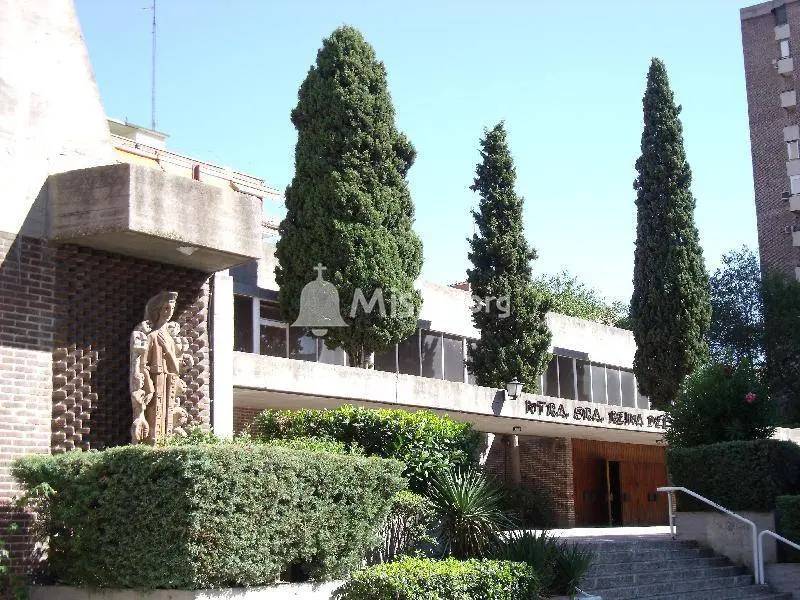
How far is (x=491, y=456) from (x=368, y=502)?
21092 millimetres

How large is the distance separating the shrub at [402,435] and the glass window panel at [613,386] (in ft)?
75.6

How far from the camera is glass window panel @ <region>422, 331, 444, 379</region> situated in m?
30.8

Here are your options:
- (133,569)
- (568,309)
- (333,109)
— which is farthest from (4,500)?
(568,309)

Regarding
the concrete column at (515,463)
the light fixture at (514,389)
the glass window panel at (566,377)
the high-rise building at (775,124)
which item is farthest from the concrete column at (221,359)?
the high-rise building at (775,124)

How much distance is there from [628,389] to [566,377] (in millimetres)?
4039

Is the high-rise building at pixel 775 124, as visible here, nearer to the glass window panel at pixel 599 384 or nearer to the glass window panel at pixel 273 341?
the glass window panel at pixel 599 384

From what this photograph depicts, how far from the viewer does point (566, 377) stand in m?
36.2

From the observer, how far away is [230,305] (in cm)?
1344

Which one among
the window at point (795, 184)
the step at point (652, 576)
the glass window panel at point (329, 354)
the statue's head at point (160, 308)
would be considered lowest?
the step at point (652, 576)

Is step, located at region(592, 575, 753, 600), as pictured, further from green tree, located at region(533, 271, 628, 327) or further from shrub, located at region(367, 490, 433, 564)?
green tree, located at region(533, 271, 628, 327)

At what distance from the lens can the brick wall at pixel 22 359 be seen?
10633 mm

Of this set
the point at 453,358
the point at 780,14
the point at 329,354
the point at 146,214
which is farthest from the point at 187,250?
the point at 780,14

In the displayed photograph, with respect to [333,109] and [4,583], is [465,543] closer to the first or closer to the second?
[4,583]

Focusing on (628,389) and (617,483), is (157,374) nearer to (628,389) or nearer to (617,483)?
(617,483)
